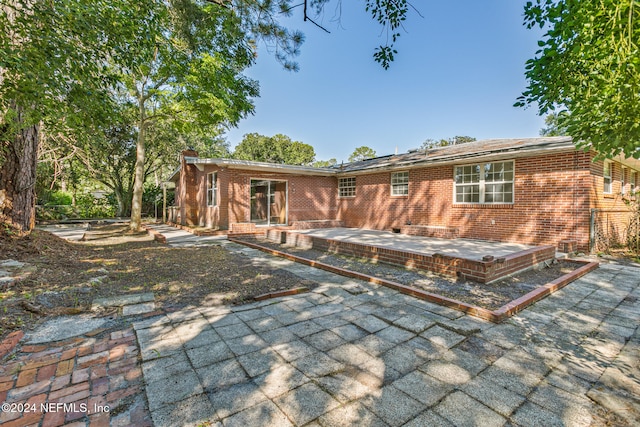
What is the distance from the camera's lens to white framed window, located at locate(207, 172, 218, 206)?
12666 millimetres

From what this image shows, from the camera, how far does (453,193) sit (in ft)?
32.8

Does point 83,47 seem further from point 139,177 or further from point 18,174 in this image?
point 139,177

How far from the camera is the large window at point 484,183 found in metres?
8.82

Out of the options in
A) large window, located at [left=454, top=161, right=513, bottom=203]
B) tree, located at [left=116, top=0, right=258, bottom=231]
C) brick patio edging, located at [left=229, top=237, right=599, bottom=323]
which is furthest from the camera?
large window, located at [left=454, top=161, right=513, bottom=203]

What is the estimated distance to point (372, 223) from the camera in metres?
12.8

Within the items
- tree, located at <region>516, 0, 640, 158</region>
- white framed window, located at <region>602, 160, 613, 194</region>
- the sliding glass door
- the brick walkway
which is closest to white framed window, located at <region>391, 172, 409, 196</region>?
the sliding glass door

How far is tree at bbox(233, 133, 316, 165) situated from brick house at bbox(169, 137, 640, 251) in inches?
751

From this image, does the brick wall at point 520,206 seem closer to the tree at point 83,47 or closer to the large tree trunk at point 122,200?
the tree at point 83,47

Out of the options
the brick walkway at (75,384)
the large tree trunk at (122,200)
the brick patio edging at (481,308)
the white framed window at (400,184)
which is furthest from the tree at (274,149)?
the brick walkway at (75,384)

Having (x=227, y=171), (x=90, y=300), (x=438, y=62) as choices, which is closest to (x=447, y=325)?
(x=90, y=300)

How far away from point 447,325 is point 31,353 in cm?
396

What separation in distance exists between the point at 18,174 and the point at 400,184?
11.3 metres

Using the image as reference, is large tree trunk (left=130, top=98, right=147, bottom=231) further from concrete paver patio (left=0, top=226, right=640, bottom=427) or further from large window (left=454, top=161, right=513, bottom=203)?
large window (left=454, top=161, right=513, bottom=203)

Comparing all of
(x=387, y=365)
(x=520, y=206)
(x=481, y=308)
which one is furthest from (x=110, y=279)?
(x=520, y=206)
